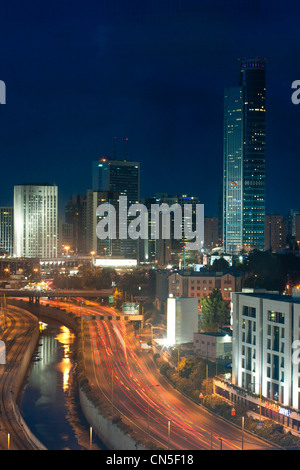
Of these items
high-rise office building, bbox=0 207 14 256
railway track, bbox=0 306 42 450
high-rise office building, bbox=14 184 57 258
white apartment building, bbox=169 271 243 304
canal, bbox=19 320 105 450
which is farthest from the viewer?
high-rise office building, bbox=0 207 14 256

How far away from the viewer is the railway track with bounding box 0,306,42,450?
877 cm

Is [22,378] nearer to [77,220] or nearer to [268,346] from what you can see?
[268,346]

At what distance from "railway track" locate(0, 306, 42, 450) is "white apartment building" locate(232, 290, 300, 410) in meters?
3.28

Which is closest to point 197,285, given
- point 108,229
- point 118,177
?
point 108,229

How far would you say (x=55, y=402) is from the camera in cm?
1216

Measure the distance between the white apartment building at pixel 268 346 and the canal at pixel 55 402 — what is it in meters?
2.43

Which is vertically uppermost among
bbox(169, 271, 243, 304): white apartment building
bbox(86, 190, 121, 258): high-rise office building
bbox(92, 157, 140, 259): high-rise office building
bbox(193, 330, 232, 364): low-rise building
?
bbox(92, 157, 140, 259): high-rise office building

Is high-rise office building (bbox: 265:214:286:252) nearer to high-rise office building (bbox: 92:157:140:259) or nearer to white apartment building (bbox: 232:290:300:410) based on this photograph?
high-rise office building (bbox: 92:157:140:259)

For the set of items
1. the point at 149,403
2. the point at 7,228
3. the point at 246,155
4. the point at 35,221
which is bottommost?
the point at 149,403

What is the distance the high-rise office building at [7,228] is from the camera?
48.9 meters

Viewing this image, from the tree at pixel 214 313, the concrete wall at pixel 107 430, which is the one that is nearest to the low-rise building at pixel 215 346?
the concrete wall at pixel 107 430

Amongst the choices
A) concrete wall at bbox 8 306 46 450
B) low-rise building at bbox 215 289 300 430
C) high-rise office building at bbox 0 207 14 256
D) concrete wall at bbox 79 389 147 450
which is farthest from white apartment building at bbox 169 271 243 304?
high-rise office building at bbox 0 207 14 256

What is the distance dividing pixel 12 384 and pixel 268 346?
5.02m
